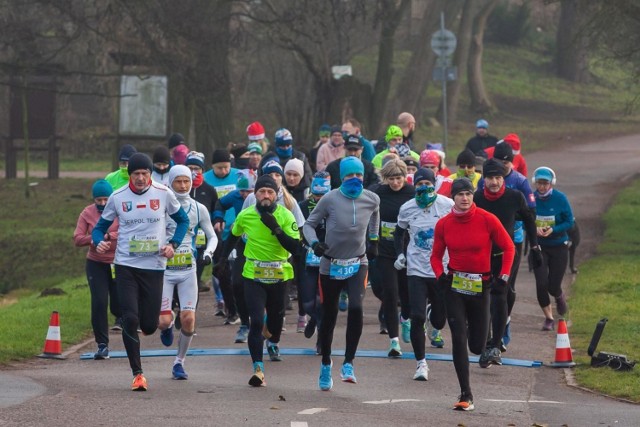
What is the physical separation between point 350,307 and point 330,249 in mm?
515

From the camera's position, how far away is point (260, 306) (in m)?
12.6

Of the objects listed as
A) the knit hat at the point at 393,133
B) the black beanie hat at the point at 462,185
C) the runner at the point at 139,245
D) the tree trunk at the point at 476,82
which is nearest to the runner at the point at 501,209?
the black beanie hat at the point at 462,185

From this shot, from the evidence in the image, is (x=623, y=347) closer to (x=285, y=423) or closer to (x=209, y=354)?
(x=209, y=354)

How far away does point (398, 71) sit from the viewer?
5872 cm

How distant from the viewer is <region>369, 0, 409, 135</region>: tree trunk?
33.4 m

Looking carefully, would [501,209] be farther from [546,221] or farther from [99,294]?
[99,294]

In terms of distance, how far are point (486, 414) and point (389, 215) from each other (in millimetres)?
3386

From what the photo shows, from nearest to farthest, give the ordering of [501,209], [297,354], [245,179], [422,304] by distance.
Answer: [422,304] < [501,209] < [297,354] < [245,179]

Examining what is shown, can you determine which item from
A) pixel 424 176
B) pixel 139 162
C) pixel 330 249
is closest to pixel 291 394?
pixel 330 249

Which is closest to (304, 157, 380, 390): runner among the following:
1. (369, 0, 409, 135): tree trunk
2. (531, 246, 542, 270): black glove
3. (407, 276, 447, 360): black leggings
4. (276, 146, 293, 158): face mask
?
(407, 276, 447, 360): black leggings

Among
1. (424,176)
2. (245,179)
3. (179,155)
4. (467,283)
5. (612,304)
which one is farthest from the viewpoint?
(612,304)

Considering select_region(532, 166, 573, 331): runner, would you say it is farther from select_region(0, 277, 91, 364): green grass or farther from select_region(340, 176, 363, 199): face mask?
select_region(0, 277, 91, 364): green grass

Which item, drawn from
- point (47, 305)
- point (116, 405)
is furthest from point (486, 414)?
point (47, 305)

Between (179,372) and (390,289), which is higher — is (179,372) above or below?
below
